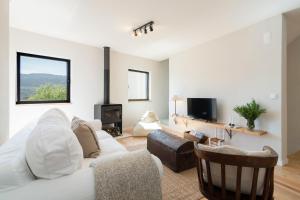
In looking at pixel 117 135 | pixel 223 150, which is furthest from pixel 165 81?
pixel 223 150

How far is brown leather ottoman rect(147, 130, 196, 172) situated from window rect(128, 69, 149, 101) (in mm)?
3004

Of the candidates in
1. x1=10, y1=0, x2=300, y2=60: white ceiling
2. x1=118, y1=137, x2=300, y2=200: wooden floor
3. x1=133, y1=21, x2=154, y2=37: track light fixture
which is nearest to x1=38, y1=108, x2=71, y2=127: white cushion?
x1=10, y1=0, x2=300, y2=60: white ceiling

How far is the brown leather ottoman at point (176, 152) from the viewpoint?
2.40 meters

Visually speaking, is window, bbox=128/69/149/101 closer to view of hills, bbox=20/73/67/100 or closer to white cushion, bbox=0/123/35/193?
view of hills, bbox=20/73/67/100

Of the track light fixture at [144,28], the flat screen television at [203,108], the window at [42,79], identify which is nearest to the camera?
the track light fixture at [144,28]

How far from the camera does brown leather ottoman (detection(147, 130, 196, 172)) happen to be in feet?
7.88

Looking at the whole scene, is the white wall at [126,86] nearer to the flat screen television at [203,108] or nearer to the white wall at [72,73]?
the white wall at [72,73]

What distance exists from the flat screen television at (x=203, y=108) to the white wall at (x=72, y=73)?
8.23 ft

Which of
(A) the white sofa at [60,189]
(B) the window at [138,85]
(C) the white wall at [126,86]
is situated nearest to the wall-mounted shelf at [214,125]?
(C) the white wall at [126,86]

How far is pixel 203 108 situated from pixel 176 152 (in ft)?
6.16

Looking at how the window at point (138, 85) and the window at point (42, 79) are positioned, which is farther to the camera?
the window at point (138, 85)

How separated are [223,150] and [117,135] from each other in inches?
143

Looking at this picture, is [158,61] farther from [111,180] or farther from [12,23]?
[111,180]

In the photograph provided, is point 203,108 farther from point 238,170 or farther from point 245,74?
point 238,170
